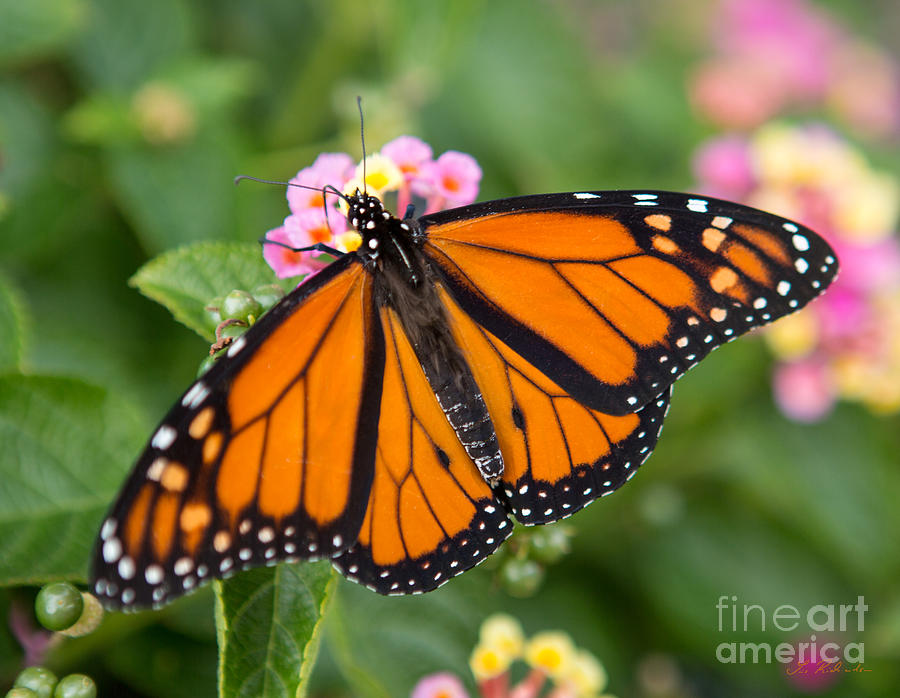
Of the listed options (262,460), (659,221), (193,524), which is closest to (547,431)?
(659,221)

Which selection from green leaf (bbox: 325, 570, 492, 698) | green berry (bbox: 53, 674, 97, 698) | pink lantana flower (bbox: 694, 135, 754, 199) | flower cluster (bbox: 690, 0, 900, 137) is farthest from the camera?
flower cluster (bbox: 690, 0, 900, 137)

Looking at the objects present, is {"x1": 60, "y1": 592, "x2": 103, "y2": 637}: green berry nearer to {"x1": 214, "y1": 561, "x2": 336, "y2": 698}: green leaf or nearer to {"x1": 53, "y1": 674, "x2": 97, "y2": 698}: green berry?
{"x1": 53, "y1": 674, "x2": 97, "y2": 698}: green berry

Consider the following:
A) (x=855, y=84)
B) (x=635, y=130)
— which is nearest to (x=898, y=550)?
(x=635, y=130)

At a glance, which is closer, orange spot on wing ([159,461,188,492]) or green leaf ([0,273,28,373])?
A: orange spot on wing ([159,461,188,492])

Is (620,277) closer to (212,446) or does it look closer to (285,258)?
(285,258)

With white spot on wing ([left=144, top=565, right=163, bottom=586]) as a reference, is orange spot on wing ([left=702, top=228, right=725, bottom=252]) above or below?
above

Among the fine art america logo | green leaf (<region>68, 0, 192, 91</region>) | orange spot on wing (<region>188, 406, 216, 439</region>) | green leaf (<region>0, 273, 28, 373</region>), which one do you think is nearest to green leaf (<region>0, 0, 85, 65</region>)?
green leaf (<region>68, 0, 192, 91</region>)
